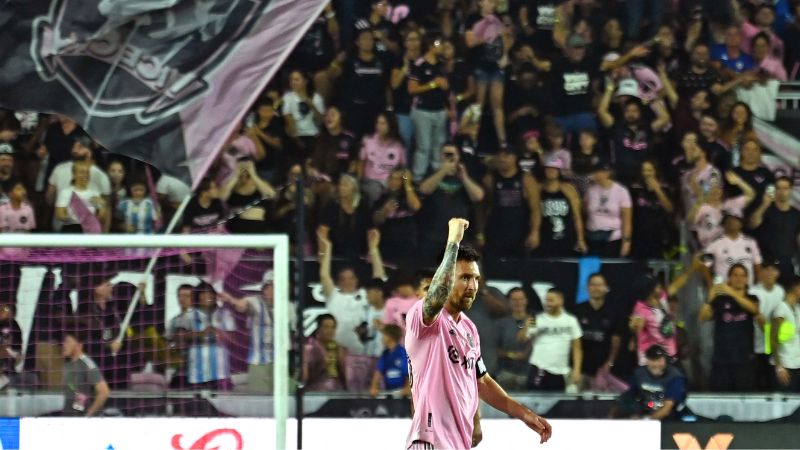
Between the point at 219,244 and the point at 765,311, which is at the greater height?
the point at 219,244

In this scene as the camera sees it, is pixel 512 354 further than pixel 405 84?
No

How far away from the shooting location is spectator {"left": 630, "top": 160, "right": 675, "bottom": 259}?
10852 mm

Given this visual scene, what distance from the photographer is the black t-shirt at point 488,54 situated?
1140 cm

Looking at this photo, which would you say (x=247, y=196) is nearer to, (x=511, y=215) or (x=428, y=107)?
(x=428, y=107)

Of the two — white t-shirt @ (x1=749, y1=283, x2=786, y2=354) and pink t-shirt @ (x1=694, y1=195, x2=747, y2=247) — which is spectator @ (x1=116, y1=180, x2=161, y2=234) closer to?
pink t-shirt @ (x1=694, y1=195, x2=747, y2=247)

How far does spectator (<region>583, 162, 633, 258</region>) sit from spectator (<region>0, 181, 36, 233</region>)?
13.7 feet

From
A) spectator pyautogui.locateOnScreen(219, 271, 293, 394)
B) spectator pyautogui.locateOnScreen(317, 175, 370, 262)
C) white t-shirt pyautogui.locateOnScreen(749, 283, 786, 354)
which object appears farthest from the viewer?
spectator pyautogui.locateOnScreen(317, 175, 370, 262)

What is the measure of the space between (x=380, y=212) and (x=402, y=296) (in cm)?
87

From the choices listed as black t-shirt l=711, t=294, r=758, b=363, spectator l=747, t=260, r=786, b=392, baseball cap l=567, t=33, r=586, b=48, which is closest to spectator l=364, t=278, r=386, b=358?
black t-shirt l=711, t=294, r=758, b=363

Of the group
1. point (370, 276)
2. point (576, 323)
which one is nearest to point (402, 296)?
point (370, 276)

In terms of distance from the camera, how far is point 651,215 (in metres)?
10.9

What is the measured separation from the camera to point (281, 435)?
727 centimetres

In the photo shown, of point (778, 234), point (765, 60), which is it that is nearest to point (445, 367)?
point (778, 234)

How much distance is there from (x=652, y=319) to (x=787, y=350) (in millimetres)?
1002
